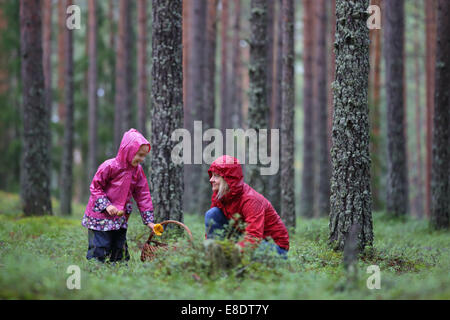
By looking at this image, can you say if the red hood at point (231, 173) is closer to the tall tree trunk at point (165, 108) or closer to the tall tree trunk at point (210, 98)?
the tall tree trunk at point (165, 108)

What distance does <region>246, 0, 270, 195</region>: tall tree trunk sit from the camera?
1012cm

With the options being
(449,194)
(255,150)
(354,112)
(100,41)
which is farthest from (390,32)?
(100,41)

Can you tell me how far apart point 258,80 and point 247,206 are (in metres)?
5.51

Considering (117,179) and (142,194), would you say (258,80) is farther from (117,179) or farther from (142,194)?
(117,179)

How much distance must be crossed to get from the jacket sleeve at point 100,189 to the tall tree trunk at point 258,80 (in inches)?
183

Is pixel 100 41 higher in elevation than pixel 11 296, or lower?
higher

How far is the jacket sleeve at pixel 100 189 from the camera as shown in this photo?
586cm

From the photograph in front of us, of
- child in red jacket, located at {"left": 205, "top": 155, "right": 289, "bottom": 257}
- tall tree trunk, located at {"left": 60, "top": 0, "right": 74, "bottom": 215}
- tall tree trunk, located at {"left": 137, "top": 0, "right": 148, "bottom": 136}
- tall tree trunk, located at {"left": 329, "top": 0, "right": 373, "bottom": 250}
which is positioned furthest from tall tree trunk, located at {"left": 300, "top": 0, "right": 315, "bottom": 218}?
child in red jacket, located at {"left": 205, "top": 155, "right": 289, "bottom": 257}

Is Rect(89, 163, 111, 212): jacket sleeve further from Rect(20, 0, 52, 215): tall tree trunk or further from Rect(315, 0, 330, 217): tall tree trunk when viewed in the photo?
Rect(315, 0, 330, 217): tall tree trunk

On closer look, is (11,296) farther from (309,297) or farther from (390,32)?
(390,32)

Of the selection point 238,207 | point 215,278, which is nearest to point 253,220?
point 238,207
